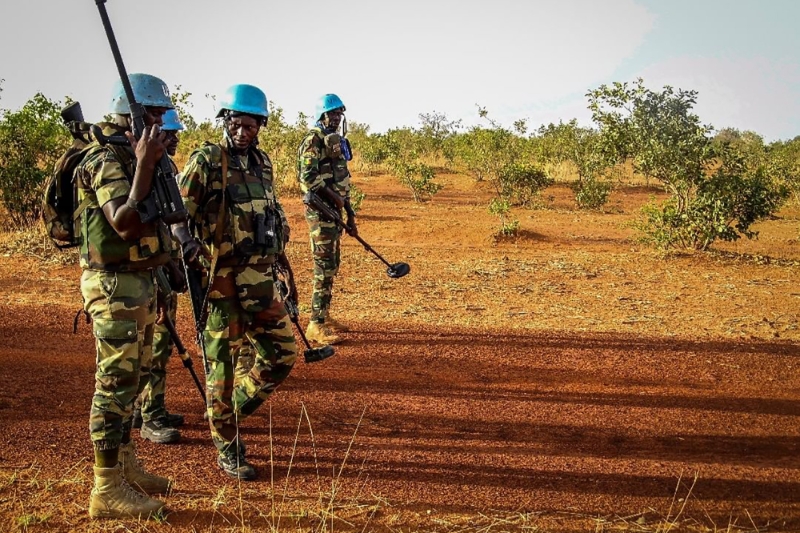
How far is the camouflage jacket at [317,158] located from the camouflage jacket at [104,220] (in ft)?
9.41

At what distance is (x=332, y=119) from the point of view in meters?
6.14

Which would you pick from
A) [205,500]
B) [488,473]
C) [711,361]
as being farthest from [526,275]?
[205,500]

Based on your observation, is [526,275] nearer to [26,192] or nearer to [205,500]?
[205,500]

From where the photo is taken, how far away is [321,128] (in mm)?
6168

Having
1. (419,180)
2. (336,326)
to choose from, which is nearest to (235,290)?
(336,326)

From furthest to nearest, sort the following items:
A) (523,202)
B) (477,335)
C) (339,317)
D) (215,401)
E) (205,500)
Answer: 1. (523,202)
2. (339,317)
3. (477,335)
4. (215,401)
5. (205,500)

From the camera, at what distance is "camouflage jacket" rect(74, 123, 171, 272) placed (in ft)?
10.0

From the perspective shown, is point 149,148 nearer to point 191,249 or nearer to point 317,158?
point 191,249

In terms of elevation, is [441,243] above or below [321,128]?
below

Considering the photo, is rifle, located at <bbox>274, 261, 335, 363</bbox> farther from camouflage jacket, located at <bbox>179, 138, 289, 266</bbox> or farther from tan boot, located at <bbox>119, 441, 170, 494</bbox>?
tan boot, located at <bbox>119, 441, 170, 494</bbox>

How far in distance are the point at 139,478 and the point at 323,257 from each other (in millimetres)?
3243

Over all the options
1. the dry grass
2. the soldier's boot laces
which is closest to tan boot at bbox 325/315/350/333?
the soldier's boot laces

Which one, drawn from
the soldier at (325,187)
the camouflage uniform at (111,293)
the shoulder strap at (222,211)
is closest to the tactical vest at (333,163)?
the soldier at (325,187)

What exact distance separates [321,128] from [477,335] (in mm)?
2512
